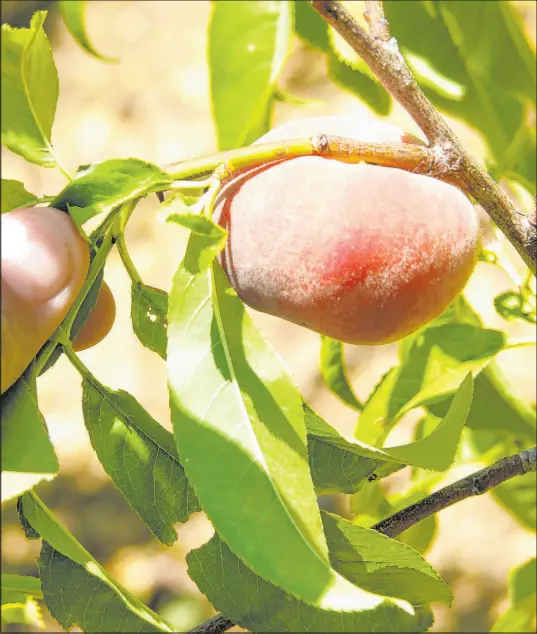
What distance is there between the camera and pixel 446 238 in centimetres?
43

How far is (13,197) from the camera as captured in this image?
1.39 feet

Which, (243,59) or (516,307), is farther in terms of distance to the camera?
(516,307)

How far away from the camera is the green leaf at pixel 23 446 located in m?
0.33

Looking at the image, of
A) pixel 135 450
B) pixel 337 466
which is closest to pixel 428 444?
pixel 337 466

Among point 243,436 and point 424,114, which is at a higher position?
point 424,114

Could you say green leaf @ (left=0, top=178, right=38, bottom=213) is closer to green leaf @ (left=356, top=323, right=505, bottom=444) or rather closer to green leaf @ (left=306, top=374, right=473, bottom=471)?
green leaf @ (left=306, top=374, right=473, bottom=471)

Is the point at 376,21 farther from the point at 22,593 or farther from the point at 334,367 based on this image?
the point at 22,593

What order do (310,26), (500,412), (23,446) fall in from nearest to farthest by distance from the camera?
(23,446) → (310,26) → (500,412)

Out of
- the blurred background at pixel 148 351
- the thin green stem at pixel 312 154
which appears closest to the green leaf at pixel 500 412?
the thin green stem at pixel 312 154

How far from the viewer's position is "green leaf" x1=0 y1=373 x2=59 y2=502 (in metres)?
0.33

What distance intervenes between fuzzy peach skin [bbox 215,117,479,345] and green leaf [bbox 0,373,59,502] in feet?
0.44

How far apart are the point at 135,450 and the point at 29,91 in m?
0.22

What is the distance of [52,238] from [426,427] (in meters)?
0.52

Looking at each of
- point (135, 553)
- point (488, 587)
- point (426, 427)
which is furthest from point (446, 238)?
point (135, 553)
